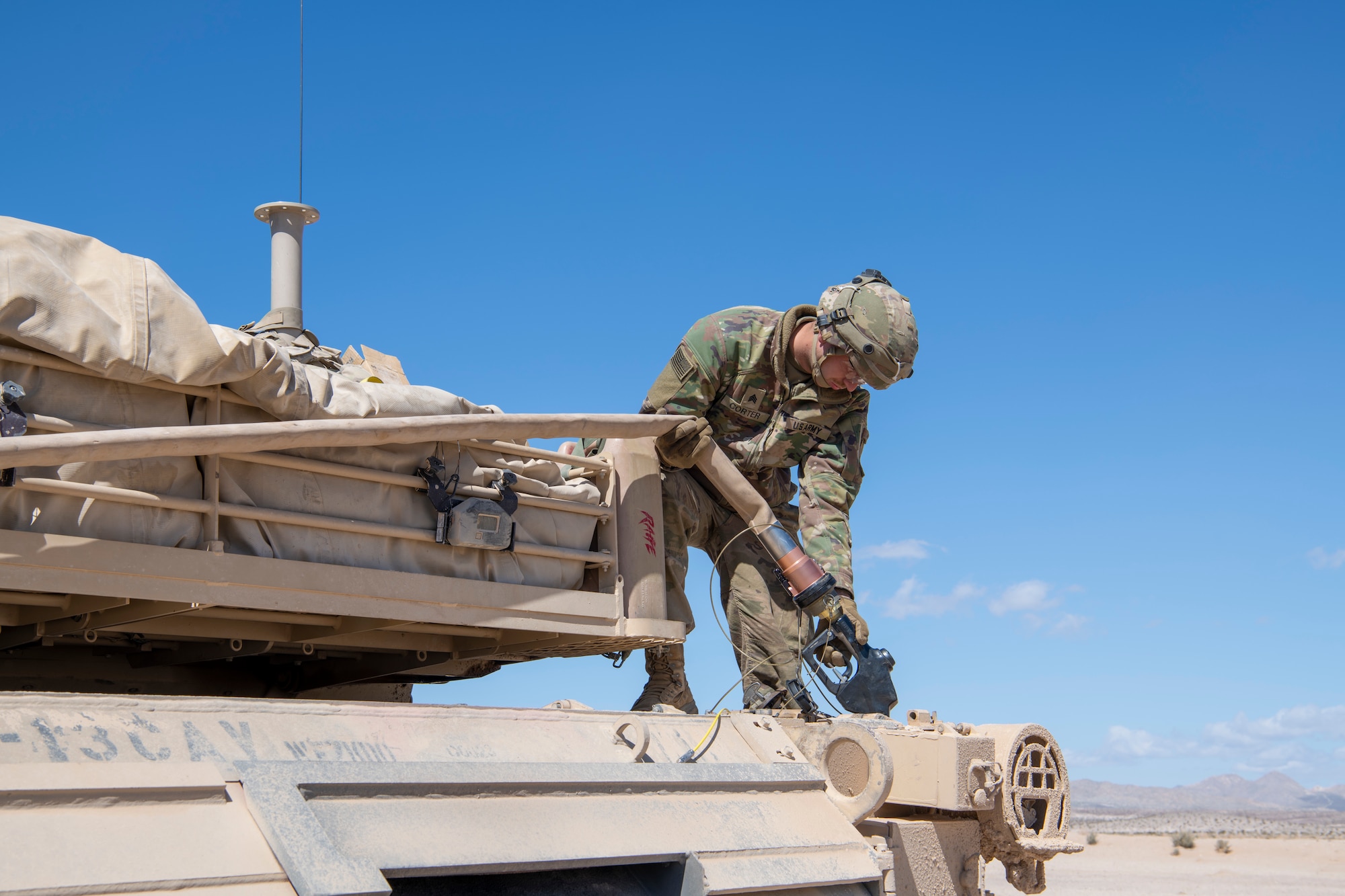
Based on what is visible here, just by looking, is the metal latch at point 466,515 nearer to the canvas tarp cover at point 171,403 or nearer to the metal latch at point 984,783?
the canvas tarp cover at point 171,403

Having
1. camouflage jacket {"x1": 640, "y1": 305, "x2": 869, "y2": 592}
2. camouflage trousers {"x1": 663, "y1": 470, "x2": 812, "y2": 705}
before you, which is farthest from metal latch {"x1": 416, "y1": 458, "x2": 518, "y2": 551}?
camouflage jacket {"x1": 640, "y1": 305, "x2": 869, "y2": 592}

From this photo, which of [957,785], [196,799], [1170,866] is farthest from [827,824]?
[1170,866]

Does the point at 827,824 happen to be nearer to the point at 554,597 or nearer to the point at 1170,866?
the point at 554,597

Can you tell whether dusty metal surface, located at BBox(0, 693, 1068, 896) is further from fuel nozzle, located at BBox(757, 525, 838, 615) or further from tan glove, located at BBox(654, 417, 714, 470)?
tan glove, located at BBox(654, 417, 714, 470)

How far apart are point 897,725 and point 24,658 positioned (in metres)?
2.83

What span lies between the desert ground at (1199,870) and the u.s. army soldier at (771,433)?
Result: 43.6 ft

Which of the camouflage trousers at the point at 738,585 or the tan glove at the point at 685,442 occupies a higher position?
the tan glove at the point at 685,442

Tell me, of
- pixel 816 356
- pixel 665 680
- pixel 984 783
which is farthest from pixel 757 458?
pixel 984 783

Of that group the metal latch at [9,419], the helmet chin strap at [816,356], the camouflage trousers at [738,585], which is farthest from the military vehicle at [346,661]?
the helmet chin strap at [816,356]

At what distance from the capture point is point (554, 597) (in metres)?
4.40

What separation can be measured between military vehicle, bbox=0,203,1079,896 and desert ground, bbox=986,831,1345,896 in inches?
572

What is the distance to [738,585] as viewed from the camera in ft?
19.2

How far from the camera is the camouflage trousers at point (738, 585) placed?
219 inches

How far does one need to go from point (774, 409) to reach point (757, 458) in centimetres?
23
